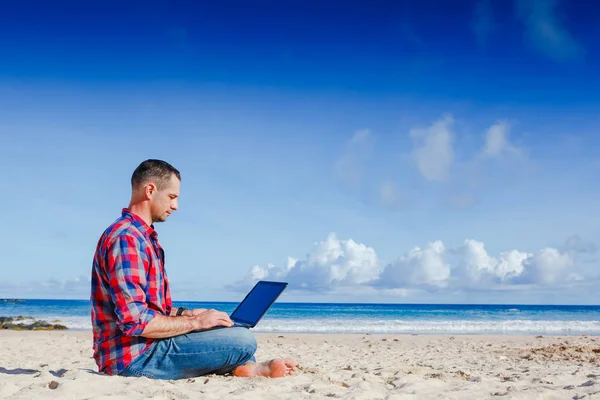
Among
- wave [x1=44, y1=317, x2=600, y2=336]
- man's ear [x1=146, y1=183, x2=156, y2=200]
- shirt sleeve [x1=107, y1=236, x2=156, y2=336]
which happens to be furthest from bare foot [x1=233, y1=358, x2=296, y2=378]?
wave [x1=44, y1=317, x2=600, y2=336]

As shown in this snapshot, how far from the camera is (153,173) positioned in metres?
4.01

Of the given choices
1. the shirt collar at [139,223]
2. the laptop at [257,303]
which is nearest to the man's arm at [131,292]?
the shirt collar at [139,223]

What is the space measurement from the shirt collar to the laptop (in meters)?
1.04

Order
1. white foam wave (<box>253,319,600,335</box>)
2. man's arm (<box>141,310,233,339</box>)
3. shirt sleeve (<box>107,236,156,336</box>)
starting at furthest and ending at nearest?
white foam wave (<box>253,319,600,335</box>) < man's arm (<box>141,310,233,339</box>) < shirt sleeve (<box>107,236,156,336</box>)

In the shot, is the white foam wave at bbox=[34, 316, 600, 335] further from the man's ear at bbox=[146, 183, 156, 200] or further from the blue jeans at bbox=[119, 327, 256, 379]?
the man's ear at bbox=[146, 183, 156, 200]

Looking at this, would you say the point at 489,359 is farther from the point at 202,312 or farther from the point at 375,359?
the point at 202,312

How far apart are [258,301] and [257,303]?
0.07 feet

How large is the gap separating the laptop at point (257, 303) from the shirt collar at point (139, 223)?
1.04 m

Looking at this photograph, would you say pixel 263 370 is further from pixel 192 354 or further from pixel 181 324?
pixel 181 324

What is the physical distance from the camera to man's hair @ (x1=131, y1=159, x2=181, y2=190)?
4016 mm

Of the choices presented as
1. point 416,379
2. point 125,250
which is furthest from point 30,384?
point 416,379

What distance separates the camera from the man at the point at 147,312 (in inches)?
146

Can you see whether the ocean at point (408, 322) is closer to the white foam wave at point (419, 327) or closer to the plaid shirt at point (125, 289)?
the white foam wave at point (419, 327)

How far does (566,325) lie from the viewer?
25.9 metres
